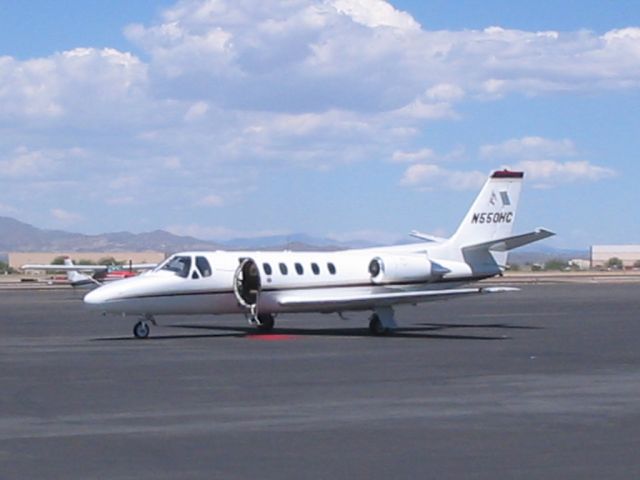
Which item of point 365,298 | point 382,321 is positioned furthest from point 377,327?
point 365,298

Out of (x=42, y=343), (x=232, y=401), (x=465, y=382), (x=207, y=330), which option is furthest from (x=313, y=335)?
(x=232, y=401)

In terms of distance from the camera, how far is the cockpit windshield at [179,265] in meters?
29.7

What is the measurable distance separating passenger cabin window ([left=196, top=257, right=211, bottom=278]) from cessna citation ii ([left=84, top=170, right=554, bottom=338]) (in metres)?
0.02

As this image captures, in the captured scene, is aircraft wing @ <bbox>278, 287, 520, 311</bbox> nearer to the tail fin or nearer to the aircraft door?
the aircraft door

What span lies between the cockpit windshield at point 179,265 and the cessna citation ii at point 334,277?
0.02m

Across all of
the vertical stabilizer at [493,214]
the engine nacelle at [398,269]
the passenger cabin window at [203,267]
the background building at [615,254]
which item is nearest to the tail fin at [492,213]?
the vertical stabilizer at [493,214]

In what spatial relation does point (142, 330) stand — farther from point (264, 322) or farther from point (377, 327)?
point (377, 327)

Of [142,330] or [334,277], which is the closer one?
[142,330]

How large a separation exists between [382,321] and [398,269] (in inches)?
64.2

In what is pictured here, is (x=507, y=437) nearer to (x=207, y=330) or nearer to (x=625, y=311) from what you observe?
(x=207, y=330)

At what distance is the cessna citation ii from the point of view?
29203mm

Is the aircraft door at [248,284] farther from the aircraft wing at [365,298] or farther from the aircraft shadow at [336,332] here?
the aircraft shadow at [336,332]

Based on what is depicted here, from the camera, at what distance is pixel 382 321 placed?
102 feet

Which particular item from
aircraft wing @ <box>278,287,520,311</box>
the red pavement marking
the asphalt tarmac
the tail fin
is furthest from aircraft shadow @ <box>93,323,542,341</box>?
the tail fin
